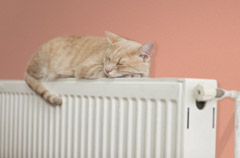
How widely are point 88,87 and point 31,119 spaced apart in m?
0.37

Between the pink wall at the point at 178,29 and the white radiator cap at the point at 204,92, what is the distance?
0.32 meters

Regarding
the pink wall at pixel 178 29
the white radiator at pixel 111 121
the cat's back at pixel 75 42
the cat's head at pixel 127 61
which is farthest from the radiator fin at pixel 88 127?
the pink wall at pixel 178 29

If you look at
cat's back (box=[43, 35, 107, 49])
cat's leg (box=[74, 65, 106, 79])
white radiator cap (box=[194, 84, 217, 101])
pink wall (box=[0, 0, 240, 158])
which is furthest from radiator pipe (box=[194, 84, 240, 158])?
cat's back (box=[43, 35, 107, 49])

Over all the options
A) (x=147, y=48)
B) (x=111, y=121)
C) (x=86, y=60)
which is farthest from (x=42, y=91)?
(x=147, y=48)

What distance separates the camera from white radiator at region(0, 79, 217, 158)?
1024 mm

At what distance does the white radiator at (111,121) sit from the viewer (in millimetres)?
1024

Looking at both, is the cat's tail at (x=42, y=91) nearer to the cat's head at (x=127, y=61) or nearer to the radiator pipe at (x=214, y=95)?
the cat's head at (x=127, y=61)

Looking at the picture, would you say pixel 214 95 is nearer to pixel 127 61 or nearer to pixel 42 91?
pixel 127 61

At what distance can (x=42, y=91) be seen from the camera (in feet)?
4.49

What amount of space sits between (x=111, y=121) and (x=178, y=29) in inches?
18.7

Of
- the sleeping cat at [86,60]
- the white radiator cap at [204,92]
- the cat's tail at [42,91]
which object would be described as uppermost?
the sleeping cat at [86,60]

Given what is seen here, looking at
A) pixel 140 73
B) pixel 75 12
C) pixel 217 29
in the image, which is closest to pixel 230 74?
pixel 217 29

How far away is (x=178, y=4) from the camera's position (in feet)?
4.50

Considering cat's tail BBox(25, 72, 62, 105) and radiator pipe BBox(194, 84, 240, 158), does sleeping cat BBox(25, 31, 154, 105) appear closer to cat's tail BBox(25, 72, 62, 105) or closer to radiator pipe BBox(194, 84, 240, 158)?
cat's tail BBox(25, 72, 62, 105)
